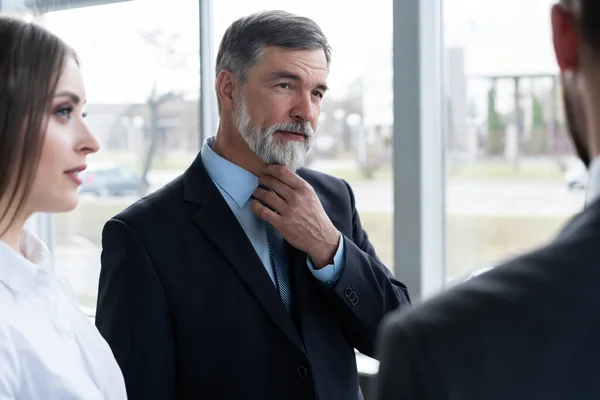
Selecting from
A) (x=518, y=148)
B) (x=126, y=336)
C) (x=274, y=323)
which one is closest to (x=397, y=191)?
(x=518, y=148)

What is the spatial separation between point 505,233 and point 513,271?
227cm

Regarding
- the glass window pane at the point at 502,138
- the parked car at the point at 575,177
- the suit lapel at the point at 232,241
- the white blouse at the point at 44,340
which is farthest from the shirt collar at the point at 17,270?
the parked car at the point at 575,177

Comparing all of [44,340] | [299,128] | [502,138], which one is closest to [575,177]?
[502,138]

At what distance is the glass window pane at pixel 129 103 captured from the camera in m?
3.61

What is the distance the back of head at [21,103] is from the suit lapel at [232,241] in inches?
21.3

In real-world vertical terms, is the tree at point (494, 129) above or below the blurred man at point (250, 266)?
above

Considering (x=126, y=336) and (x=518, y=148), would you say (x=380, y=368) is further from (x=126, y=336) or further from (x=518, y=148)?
(x=518, y=148)

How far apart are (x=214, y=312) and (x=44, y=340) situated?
1.72 feet

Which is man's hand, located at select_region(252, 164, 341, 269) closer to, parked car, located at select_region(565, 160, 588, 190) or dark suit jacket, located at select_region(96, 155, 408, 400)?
dark suit jacket, located at select_region(96, 155, 408, 400)

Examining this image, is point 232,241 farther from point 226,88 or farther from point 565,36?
point 565,36

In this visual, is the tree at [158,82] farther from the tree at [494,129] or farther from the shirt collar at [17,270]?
the shirt collar at [17,270]

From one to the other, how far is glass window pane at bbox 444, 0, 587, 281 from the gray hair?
99 centimetres

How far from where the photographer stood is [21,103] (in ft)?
4.33

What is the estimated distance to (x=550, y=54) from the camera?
258 cm
